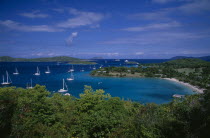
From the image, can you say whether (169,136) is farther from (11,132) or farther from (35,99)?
(35,99)

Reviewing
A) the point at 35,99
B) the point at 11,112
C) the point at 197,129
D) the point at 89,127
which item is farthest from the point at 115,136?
the point at 35,99

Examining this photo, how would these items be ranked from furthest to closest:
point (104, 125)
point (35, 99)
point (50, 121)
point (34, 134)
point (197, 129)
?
point (35, 99)
point (50, 121)
point (104, 125)
point (34, 134)
point (197, 129)

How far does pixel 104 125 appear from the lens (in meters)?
10.4

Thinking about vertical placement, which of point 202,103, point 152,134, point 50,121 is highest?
point 202,103

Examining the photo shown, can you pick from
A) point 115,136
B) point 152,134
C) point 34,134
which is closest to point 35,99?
point 34,134

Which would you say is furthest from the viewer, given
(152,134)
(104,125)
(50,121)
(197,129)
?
(50,121)

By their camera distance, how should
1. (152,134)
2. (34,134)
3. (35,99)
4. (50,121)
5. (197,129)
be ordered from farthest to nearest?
1. (35,99)
2. (50,121)
3. (34,134)
4. (152,134)
5. (197,129)

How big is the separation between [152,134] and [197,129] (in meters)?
2.33

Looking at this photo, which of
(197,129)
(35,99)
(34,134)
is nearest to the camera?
(197,129)

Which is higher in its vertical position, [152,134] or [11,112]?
[11,112]

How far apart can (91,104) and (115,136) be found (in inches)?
225

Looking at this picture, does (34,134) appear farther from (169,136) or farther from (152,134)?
(169,136)

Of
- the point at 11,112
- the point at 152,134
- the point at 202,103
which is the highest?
the point at 202,103

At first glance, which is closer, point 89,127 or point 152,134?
point 152,134
